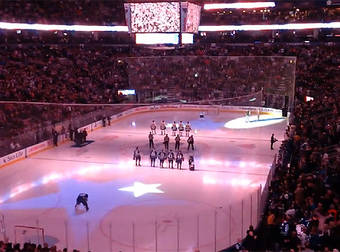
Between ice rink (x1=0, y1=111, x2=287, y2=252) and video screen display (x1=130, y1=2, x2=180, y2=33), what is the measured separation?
5.05 m

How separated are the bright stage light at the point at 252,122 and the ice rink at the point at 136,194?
218cm

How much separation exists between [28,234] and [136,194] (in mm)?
3965

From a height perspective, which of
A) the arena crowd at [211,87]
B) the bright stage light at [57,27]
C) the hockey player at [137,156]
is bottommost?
the hockey player at [137,156]

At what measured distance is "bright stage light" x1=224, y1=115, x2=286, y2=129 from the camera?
26.3 meters

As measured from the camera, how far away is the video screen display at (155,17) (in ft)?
48.5

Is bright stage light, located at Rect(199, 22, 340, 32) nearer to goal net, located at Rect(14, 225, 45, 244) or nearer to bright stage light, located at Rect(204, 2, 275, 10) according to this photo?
bright stage light, located at Rect(204, 2, 275, 10)

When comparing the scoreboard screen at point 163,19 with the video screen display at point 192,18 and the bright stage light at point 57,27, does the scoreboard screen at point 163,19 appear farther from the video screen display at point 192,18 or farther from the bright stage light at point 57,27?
the bright stage light at point 57,27

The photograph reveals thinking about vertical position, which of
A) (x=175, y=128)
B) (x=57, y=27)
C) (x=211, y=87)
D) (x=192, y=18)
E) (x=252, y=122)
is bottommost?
(x=252, y=122)

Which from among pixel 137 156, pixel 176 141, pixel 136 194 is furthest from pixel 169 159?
pixel 136 194

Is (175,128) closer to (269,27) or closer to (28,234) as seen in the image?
(28,234)

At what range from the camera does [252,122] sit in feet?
90.7

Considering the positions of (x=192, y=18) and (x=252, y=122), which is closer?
(x=192, y=18)

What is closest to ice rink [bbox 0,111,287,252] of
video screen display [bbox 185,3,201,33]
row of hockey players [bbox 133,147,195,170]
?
row of hockey players [bbox 133,147,195,170]

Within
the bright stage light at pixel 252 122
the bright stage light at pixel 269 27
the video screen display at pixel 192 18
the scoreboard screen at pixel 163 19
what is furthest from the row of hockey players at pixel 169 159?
the bright stage light at pixel 269 27
